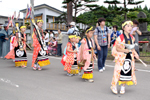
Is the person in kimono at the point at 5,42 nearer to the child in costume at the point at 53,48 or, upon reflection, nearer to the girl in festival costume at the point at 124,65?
the child in costume at the point at 53,48

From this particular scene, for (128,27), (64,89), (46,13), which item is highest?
(46,13)

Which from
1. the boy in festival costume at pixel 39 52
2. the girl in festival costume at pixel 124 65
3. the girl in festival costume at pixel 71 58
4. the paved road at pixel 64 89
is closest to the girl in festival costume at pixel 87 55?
the paved road at pixel 64 89

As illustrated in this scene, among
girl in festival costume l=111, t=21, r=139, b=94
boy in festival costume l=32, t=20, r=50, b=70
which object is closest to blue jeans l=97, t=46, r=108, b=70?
boy in festival costume l=32, t=20, r=50, b=70

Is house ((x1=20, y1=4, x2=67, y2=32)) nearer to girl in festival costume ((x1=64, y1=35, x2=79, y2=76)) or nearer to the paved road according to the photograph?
girl in festival costume ((x1=64, y1=35, x2=79, y2=76))

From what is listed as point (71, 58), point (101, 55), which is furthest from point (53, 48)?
point (71, 58)

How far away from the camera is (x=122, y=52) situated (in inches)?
156

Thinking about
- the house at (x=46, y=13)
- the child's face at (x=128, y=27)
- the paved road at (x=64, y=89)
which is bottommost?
the paved road at (x=64, y=89)

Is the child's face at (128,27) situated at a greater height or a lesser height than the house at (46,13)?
lesser

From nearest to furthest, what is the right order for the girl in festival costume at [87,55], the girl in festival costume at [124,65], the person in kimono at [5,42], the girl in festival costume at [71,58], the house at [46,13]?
the girl in festival costume at [124,65] → the girl in festival costume at [87,55] → the girl in festival costume at [71,58] → the person in kimono at [5,42] → the house at [46,13]

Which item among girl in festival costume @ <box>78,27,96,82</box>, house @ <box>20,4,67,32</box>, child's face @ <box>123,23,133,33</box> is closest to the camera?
child's face @ <box>123,23,133,33</box>

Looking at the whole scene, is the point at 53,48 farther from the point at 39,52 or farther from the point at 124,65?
the point at 124,65

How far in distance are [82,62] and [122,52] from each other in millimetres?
1399

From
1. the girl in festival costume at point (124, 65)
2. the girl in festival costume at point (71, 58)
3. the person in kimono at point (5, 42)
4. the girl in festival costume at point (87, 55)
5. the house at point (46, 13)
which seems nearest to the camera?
the girl in festival costume at point (124, 65)

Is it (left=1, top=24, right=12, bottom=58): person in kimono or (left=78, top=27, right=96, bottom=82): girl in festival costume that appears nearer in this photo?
(left=78, top=27, right=96, bottom=82): girl in festival costume
